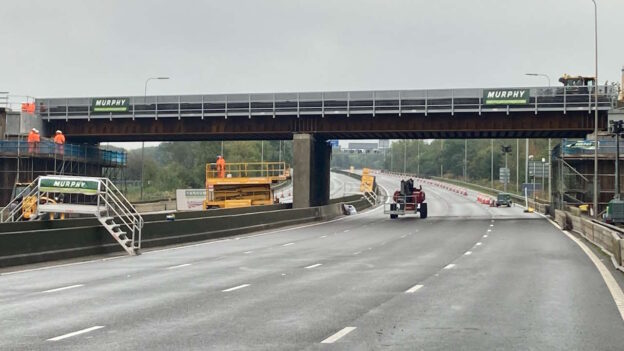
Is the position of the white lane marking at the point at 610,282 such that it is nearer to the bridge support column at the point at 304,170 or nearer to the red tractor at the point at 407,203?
the bridge support column at the point at 304,170

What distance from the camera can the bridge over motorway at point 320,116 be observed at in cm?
5041

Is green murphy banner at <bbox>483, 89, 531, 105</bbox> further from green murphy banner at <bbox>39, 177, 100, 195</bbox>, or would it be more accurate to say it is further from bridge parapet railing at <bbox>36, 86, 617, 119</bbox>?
green murphy banner at <bbox>39, 177, 100, 195</bbox>

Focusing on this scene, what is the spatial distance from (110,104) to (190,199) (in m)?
15.1

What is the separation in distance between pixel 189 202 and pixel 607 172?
34.8 meters

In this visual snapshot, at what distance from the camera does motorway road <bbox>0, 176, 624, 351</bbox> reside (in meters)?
9.62

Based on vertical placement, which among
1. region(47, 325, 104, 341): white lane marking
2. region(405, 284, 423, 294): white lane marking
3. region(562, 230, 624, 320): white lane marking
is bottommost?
region(47, 325, 104, 341): white lane marking

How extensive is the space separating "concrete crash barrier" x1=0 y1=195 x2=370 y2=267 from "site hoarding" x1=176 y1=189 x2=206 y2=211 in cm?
2165

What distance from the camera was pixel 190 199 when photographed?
6806 cm

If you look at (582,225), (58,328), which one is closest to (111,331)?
(58,328)

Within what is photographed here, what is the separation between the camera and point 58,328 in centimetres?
1052

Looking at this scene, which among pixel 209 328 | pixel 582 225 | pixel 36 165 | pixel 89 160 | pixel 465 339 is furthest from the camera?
pixel 89 160

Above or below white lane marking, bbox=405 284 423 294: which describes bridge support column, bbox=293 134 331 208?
above

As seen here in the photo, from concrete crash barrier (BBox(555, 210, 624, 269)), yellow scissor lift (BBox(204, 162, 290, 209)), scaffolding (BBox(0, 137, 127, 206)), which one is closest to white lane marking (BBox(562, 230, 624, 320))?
concrete crash barrier (BBox(555, 210, 624, 269))

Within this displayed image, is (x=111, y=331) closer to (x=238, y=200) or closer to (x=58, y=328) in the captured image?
(x=58, y=328)
